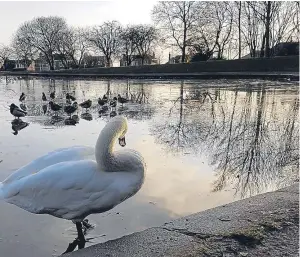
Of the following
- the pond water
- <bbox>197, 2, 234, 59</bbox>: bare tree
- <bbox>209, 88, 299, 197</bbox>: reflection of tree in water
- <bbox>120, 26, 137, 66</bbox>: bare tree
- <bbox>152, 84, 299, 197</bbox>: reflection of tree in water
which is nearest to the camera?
the pond water

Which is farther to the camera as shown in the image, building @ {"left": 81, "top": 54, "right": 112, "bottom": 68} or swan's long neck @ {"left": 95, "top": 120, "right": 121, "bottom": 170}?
building @ {"left": 81, "top": 54, "right": 112, "bottom": 68}

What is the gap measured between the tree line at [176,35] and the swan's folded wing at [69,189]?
5009 cm

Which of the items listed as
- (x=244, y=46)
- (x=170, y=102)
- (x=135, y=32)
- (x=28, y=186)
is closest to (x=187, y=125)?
(x=170, y=102)

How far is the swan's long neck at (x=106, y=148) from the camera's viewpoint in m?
3.65

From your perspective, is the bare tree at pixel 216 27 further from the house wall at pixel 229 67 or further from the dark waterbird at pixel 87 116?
the dark waterbird at pixel 87 116

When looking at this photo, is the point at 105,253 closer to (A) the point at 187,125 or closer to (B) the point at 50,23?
(A) the point at 187,125

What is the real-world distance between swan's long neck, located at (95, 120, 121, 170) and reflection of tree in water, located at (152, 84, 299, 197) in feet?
8.62

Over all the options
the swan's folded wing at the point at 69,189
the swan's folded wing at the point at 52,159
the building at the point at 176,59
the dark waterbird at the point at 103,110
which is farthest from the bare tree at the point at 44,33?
the swan's folded wing at the point at 69,189

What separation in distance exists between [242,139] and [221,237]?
5.87 metres

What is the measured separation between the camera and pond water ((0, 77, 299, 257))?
4.43 metres

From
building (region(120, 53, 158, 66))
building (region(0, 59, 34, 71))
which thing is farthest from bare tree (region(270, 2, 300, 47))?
building (region(0, 59, 34, 71))

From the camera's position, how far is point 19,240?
4117 millimetres

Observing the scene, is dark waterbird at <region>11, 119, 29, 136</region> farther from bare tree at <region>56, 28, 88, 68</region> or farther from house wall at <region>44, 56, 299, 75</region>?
bare tree at <region>56, 28, 88, 68</region>

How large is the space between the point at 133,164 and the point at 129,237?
2.34 feet
